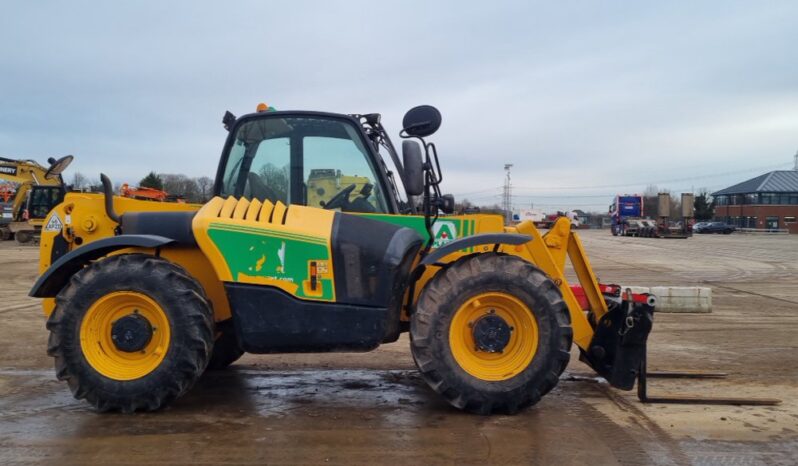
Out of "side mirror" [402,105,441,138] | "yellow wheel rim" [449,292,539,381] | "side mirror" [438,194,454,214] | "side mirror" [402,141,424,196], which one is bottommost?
"yellow wheel rim" [449,292,539,381]

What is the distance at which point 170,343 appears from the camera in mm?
4391

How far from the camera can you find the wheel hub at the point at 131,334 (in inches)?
175

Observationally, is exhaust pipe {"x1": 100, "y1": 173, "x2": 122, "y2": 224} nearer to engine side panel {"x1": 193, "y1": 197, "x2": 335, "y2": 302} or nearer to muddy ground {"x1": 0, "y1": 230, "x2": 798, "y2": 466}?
engine side panel {"x1": 193, "y1": 197, "x2": 335, "y2": 302}

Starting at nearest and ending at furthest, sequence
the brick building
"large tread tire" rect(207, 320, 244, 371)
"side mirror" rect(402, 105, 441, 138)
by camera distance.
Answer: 1. "side mirror" rect(402, 105, 441, 138)
2. "large tread tire" rect(207, 320, 244, 371)
3. the brick building

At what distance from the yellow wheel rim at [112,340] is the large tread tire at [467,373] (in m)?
1.80

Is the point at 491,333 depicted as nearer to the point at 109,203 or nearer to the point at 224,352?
the point at 224,352

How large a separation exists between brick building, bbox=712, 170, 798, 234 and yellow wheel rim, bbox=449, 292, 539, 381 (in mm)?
76750

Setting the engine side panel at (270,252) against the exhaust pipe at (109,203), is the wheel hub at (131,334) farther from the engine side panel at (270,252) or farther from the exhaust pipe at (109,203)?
the exhaust pipe at (109,203)

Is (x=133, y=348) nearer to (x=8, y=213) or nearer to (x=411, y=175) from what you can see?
(x=411, y=175)

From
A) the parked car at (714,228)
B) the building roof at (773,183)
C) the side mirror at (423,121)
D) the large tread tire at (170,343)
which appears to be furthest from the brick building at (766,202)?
the large tread tire at (170,343)

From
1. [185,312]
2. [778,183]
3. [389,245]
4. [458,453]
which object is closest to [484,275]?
[389,245]

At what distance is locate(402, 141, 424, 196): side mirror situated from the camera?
4.40 metres

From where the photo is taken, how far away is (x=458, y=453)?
12.8 feet

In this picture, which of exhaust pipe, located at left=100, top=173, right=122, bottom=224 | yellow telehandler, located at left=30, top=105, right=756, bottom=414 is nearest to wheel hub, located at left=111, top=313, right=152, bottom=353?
A: yellow telehandler, located at left=30, top=105, right=756, bottom=414
